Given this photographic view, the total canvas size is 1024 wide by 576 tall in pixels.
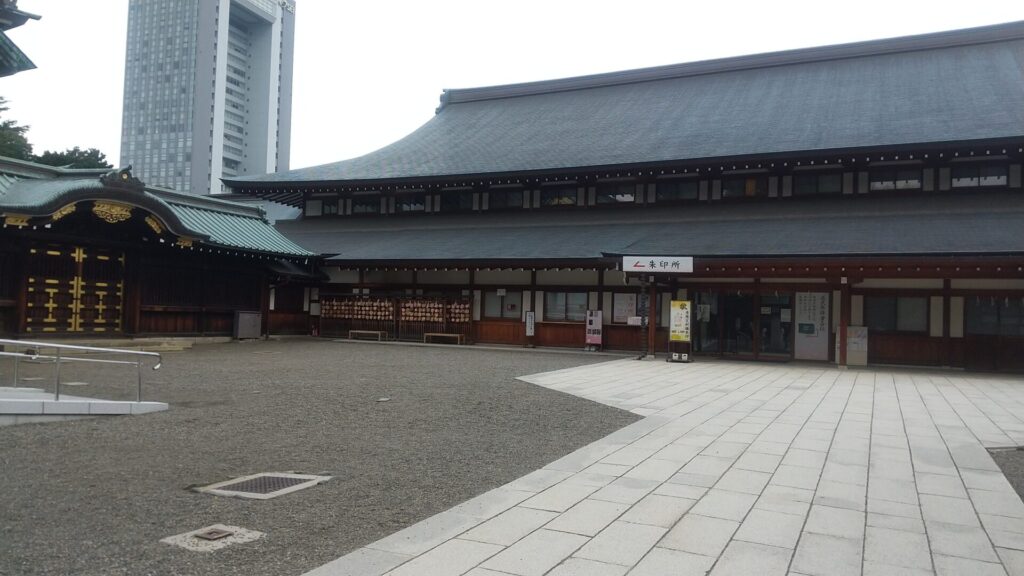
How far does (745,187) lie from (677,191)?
218cm

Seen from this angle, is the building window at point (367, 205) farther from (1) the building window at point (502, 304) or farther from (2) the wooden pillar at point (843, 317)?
(2) the wooden pillar at point (843, 317)

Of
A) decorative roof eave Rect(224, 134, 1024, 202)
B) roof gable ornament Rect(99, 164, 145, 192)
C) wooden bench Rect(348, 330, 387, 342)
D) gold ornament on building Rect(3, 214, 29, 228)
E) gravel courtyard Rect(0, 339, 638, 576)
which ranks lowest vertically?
gravel courtyard Rect(0, 339, 638, 576)

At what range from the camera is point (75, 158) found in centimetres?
3734

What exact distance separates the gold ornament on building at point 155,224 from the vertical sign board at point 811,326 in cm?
1778

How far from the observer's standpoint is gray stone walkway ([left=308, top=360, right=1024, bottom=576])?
4047mm

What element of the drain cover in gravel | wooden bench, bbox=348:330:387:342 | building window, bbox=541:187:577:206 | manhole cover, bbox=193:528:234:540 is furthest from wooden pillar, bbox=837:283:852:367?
manhole cover, bbox=193:528:234:540

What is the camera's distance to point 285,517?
4.75 metres

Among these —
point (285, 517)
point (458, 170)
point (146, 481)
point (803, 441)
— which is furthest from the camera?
point (458, 170)

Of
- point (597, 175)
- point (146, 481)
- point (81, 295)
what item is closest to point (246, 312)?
point (81, 295)

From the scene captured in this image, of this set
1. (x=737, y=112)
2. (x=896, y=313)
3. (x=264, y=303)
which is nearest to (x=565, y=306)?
(x=896, y=313)

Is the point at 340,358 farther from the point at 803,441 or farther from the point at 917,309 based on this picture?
the point at 917,309

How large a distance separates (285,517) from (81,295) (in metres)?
16.3

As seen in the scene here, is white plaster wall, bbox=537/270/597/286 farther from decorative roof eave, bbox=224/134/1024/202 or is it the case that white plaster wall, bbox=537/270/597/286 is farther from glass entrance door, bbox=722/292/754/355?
glass entrance door, bbox=722/292/754/355

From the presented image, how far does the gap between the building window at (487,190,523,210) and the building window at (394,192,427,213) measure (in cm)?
288
